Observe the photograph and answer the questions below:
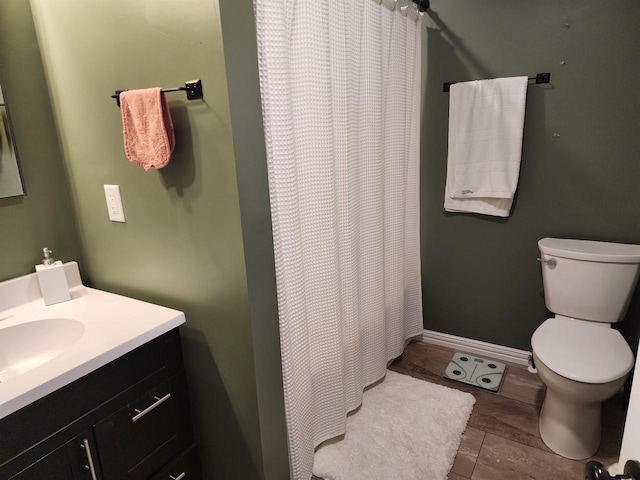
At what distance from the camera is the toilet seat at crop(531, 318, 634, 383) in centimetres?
157

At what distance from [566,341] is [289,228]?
1.37 m

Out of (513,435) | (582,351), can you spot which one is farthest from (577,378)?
(513,435)

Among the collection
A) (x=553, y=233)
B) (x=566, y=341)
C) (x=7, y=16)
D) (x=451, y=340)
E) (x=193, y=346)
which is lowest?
(x=451, y=340)

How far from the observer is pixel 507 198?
7.16 ft

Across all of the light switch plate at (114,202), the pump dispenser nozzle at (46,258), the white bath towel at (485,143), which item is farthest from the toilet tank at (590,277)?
the pump dispenser nozzle at (46,258)

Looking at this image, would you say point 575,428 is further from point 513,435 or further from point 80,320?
point 80,320

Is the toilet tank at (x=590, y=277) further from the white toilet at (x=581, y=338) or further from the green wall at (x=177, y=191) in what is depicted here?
the green wall at (x=177, y=191)

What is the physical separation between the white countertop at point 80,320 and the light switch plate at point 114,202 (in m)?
0.30

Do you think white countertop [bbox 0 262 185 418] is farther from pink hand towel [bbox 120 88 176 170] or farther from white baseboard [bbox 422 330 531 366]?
white baseboard [bbox 422 330 531 366]

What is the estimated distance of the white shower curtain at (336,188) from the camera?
1.33 meters

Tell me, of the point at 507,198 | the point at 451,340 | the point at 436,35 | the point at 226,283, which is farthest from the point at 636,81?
the point at 226,283

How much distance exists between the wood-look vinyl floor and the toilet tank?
487mm

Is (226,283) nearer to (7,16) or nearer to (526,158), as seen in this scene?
(7,16)

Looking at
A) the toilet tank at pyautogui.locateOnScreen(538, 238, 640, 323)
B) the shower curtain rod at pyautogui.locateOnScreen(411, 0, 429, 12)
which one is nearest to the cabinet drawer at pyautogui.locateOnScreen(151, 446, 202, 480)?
the toilet tank at pyautogui.locateOnScreen(538, 238, 640, 323)
